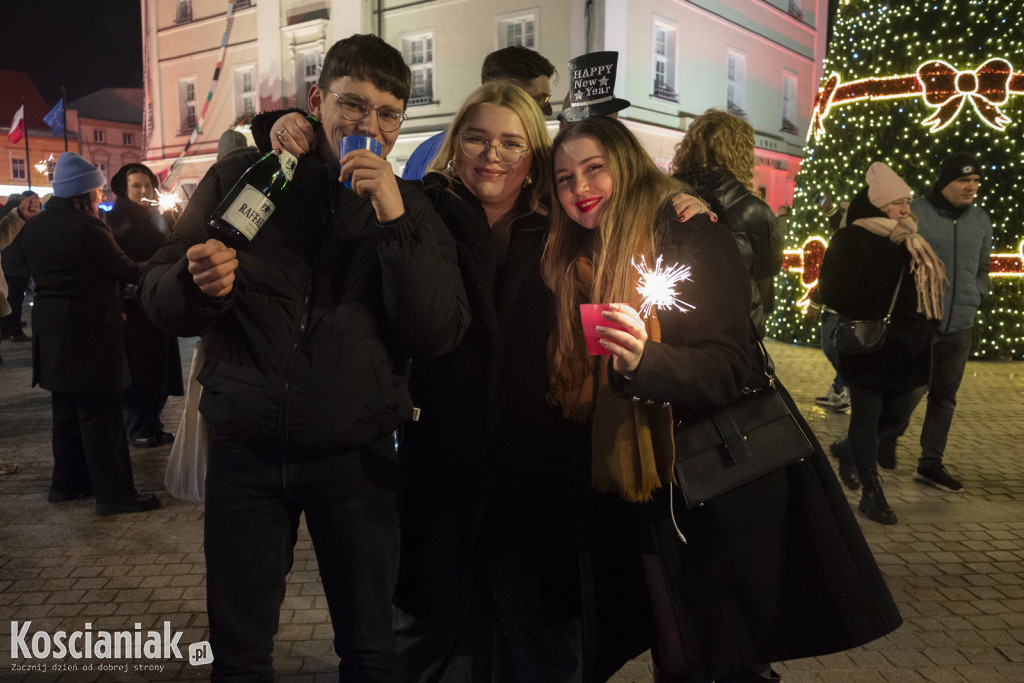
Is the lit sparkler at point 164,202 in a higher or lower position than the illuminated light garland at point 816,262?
higher

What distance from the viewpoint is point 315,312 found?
2000mm

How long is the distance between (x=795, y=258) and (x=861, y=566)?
32.2ft

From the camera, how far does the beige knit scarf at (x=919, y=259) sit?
4457 millimetres

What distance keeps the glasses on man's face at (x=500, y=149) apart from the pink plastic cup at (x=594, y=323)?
76 centimetres

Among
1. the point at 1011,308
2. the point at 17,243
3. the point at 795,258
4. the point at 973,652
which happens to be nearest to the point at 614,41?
the point at 795,258

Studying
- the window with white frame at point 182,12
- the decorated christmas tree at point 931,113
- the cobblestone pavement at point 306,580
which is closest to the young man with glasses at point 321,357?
the cobblestone pavement at point 306,580

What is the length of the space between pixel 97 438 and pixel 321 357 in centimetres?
357

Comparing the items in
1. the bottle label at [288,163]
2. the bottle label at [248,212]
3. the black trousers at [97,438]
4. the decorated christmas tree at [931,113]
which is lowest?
the black trousers at [97,438]

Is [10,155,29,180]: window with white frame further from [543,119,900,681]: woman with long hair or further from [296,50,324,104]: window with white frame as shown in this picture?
[543,119,900,681]: woman with long hair

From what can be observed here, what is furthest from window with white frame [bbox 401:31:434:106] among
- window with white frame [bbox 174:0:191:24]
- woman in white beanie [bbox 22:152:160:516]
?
woman in white beanie [bbox 22:152:160:516]

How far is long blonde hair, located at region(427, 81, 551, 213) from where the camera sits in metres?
2.31

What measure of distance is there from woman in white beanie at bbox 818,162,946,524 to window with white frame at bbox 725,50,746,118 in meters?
18.1

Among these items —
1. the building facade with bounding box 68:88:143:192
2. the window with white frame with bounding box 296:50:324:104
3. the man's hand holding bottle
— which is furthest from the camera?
the building facade with bounding box 68:88:143:192

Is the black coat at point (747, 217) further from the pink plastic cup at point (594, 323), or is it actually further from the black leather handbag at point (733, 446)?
the pink plastic cup at point (594, 323)
